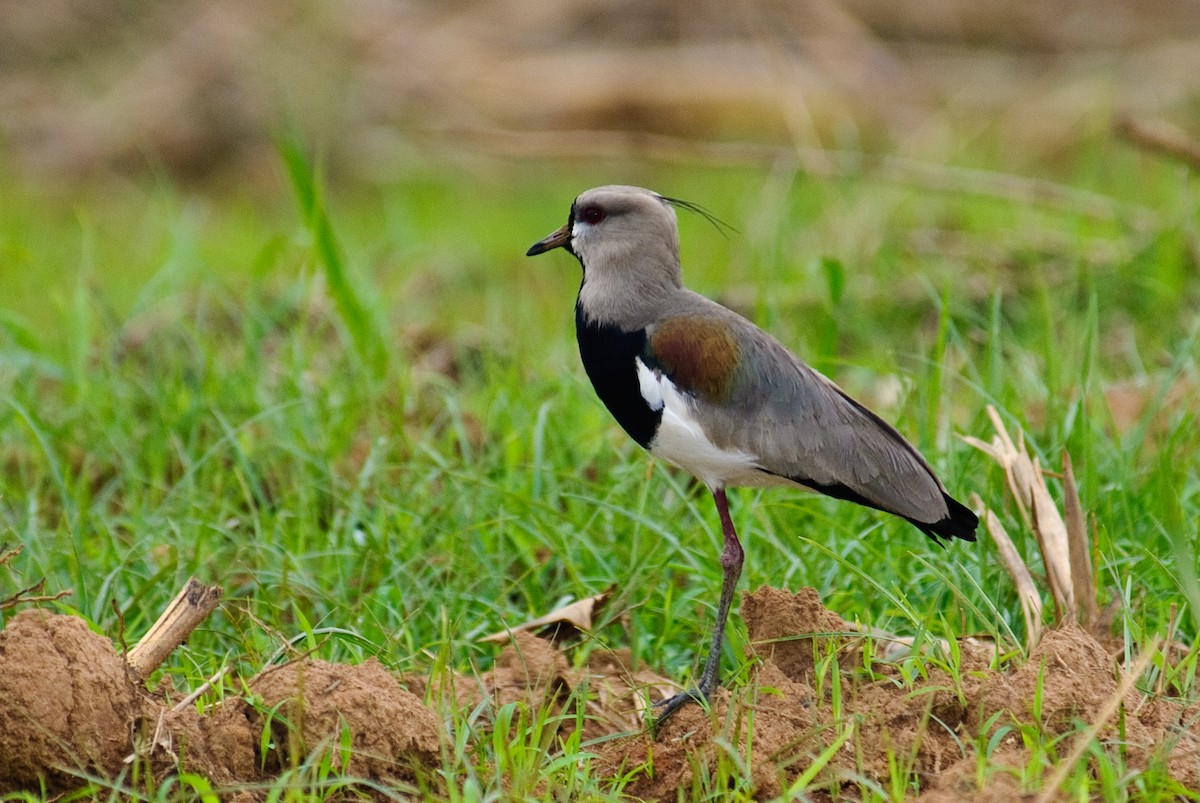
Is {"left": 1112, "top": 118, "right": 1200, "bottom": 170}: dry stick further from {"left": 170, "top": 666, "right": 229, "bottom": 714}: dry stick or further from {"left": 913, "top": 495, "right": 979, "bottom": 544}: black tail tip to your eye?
{"left": 170, "top": 666, "right": 229, "bottom": 714}: dry stick

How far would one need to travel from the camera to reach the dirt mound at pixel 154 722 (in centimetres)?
Result: 251

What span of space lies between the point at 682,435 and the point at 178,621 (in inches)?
41.7

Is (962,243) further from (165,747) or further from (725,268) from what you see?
(165,747)

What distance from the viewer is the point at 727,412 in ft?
10.2

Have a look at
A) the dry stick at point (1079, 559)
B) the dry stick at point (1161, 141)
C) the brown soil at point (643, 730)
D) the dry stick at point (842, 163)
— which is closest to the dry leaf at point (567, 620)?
the brown soil at point (643, 730)

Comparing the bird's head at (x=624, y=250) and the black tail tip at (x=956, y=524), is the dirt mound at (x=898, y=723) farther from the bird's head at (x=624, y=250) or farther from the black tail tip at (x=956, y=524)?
the bird's head at (x=624, y=250)

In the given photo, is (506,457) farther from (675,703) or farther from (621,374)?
(675,703)

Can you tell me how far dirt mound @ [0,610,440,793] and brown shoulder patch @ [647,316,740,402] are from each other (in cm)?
88

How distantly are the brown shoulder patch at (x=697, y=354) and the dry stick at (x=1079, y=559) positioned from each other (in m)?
0.77

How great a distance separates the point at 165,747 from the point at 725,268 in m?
4.33

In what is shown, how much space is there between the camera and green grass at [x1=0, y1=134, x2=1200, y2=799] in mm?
3309

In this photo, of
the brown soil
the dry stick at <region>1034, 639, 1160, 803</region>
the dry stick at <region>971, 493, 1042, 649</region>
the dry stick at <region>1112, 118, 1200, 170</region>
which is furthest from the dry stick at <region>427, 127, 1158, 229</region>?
the dry stick at <region>1034, 639, 1160, 803</region>

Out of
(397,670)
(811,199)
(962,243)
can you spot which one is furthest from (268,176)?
(397,670)

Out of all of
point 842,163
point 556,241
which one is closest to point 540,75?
point 842,163
